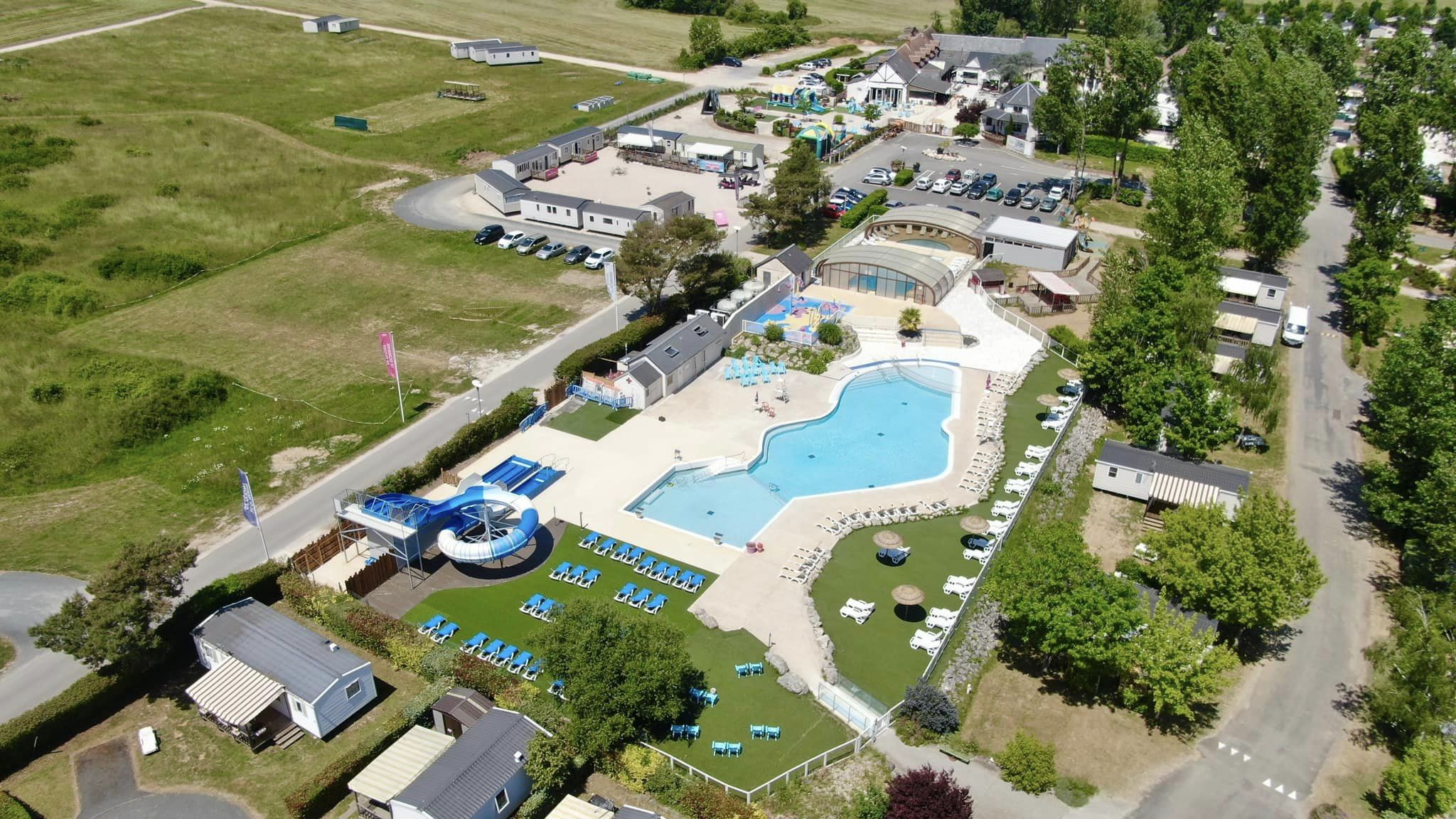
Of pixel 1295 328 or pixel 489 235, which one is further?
pixel 489 235

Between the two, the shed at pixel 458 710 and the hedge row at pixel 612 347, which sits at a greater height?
the hedge row at pixel 612 347

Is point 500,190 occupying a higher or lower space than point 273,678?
higher

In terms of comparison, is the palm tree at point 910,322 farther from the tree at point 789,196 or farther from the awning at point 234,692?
the awning at point 234,692

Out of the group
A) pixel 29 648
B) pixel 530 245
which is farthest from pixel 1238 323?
pixel 29 648

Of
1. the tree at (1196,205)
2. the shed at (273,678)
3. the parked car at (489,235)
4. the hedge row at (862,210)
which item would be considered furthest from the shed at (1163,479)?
the parked car at (489,235)

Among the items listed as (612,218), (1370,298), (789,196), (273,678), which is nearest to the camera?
(273,678)

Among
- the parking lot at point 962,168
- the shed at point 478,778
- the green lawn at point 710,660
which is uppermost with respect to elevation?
the parking lot at point 962,168

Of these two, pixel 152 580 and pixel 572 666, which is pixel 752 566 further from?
pixel 152 580

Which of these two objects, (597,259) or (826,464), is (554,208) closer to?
(597,259)
